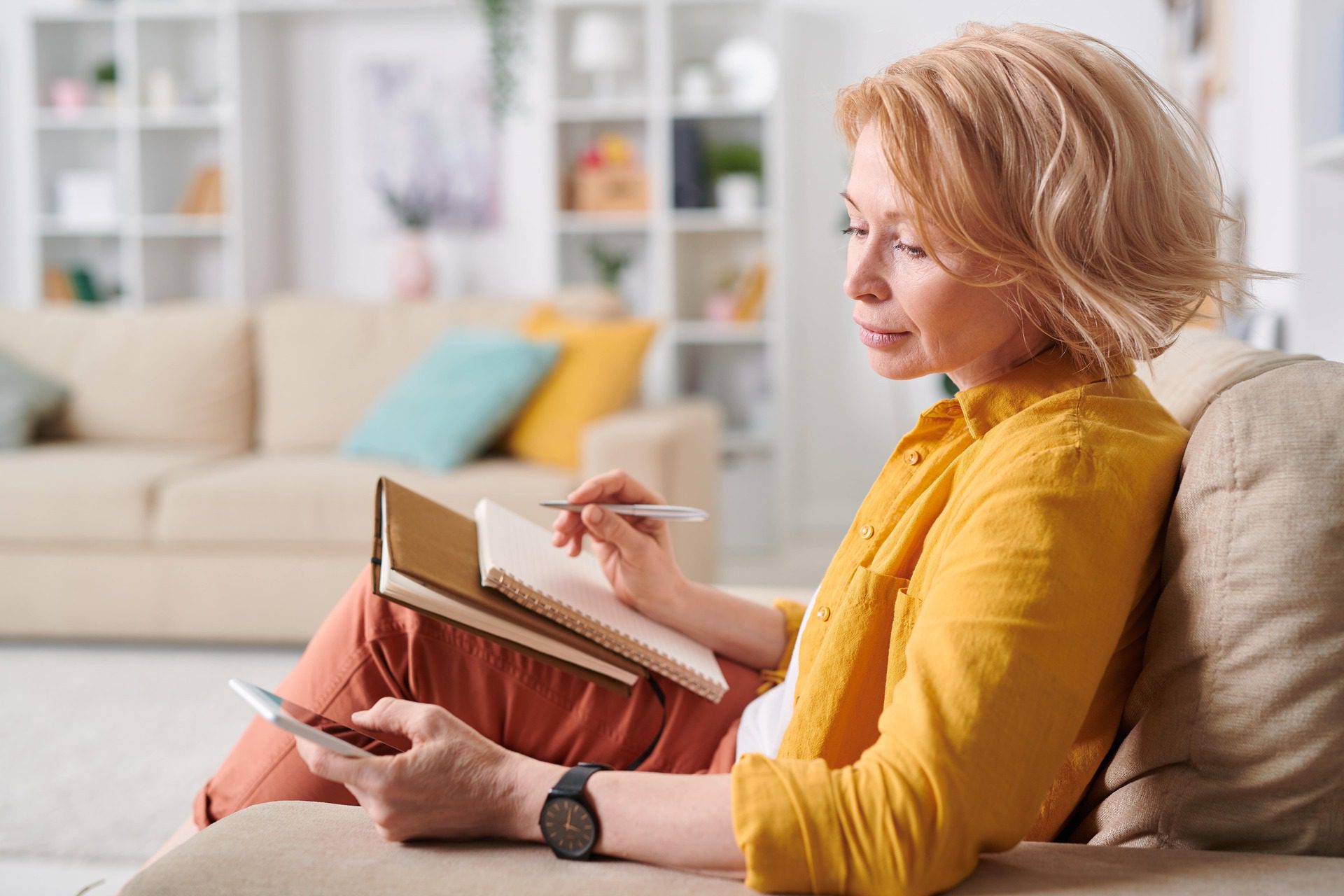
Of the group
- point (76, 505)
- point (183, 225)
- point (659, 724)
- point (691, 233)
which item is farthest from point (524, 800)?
point (183, 225)

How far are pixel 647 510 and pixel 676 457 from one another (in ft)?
5.61

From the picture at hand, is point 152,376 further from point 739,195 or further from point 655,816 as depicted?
point 655,816

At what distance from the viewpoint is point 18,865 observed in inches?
Result: 71.6

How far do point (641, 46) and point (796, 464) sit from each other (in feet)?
5.69

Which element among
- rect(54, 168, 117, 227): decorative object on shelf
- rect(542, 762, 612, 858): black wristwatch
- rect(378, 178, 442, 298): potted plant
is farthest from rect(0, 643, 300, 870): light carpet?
rect(54, 168, 117, 227): decorative object on shelf

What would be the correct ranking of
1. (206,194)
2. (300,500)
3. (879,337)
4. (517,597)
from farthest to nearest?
(206,194) < (300,500) < (517,597) < (879,337)

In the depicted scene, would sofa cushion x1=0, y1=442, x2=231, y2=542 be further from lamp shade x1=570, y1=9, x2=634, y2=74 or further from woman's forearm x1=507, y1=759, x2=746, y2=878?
woman's forearm x1=507, y1=759, x2=746, y2=878

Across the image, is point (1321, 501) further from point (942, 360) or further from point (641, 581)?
point (641, 581)

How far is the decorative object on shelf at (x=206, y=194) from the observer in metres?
4.66

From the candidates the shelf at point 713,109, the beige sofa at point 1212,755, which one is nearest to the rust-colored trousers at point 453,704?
the beige sofa at point 1212,755

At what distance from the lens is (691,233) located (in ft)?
15.3

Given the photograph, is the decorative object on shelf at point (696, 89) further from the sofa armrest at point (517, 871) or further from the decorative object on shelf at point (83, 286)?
the sofa armrest at point (517, 871)

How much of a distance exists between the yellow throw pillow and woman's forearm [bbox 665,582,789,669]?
176 cm

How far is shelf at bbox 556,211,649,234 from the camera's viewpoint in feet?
14.8
